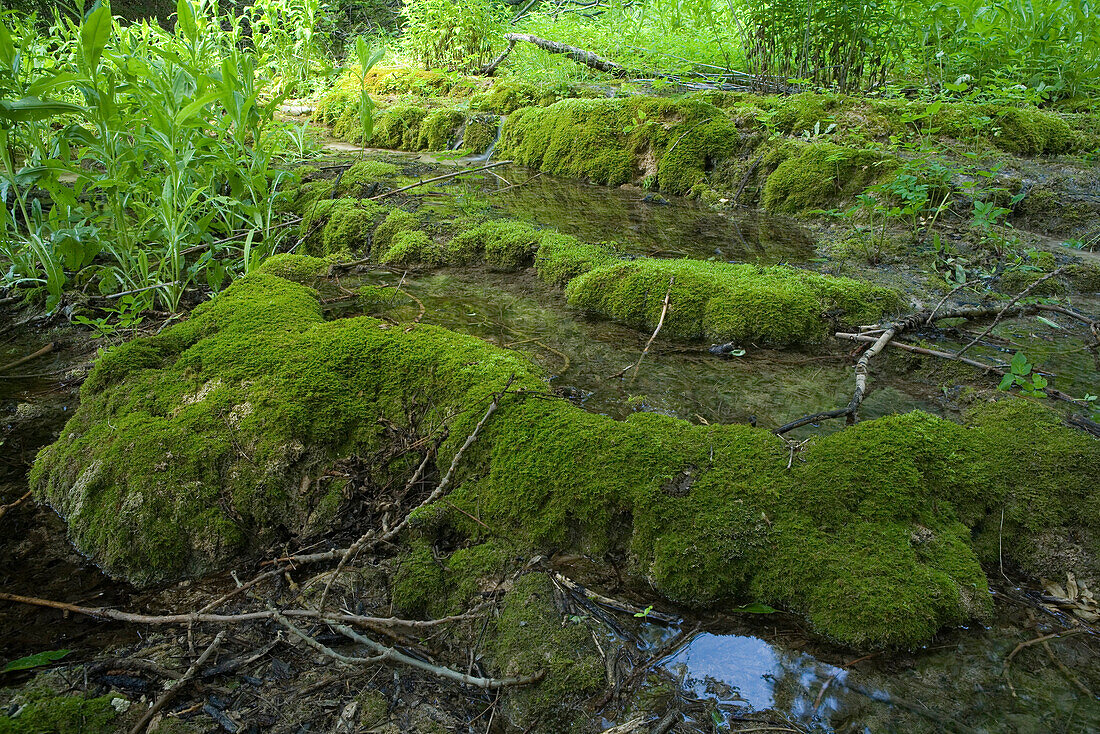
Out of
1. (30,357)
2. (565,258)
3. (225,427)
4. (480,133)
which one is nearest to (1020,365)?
(565,258)

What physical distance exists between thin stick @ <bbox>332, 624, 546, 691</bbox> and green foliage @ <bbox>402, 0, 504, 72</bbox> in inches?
440

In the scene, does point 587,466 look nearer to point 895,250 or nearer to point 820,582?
point 820,582

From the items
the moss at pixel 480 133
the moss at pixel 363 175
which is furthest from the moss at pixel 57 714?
the moss at pixel 480 133

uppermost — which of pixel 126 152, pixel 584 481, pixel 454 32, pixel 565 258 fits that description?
pixel 454 32

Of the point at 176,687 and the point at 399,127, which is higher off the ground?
the point at 399,127

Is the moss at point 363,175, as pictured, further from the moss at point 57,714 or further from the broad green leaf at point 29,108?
the moss at point 57,714

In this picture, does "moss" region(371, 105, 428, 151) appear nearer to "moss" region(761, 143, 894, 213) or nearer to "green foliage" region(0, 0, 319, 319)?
"green foliage" region(0, 0, 319, 319)

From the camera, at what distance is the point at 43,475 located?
2490 mm

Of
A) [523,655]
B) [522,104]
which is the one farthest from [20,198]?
[522,104]

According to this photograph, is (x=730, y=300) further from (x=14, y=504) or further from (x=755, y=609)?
(x=14, y=504)

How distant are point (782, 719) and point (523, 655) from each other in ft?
2.20

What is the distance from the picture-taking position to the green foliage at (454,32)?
35.4ft

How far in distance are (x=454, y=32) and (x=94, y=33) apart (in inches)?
365

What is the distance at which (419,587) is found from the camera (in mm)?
1938
